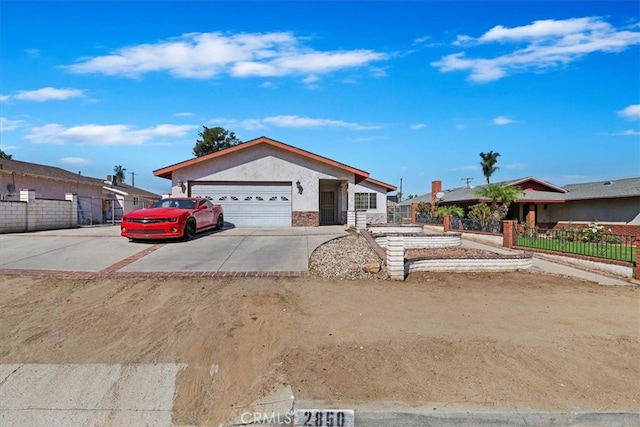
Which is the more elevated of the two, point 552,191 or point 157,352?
point 552,191

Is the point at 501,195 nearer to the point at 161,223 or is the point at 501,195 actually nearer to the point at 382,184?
the point at 382,184

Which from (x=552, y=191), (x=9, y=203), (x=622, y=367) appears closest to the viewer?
(x=622, y=367)

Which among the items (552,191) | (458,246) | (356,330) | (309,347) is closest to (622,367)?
(356,330)

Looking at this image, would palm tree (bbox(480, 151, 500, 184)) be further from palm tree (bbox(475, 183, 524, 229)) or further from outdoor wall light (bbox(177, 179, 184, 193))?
outdoor wall light (bbox(177, 179, 184, 193))

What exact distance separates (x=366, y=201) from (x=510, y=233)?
33.9 feet

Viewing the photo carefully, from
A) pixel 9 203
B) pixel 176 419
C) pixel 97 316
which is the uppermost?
A: pixel 9 203

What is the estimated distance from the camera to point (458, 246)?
14906 millimetres

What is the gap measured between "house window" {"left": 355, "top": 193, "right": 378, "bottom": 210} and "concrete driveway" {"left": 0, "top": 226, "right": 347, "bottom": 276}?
504 inches

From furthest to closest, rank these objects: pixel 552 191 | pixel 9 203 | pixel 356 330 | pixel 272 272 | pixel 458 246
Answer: pixel 552 191
pixel 458 246
pixel 9 203
pixel 272 272
pixel 356 330

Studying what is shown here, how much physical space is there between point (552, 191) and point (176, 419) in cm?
3219

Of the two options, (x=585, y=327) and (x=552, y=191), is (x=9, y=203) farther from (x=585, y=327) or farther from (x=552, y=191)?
(x=552, y=191)

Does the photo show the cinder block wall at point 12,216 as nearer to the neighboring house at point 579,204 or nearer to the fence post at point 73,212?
the fence post at point 73,212

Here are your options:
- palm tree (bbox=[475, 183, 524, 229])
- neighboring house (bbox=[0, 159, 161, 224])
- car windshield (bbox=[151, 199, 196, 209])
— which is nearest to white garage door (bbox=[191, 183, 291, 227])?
car windshield (bbox=[151, 199, 196, 209])

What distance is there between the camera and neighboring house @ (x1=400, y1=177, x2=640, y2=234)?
21906 mm
